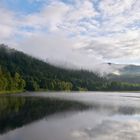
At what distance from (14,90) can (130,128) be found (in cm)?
13035

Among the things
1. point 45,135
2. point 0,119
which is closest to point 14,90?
point 0,119

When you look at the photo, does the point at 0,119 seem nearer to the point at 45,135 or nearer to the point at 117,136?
the point at 45,135

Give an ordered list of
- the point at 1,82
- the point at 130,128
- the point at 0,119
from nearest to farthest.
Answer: the point at 130,128 → the point at 0,119 → the point at 1,82

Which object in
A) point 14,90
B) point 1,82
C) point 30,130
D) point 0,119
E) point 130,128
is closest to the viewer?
point 30,130

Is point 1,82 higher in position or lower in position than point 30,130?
higher

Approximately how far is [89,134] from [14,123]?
1167 cm

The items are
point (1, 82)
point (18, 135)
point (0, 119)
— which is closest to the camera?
point (18, 135)

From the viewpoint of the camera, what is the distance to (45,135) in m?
30.6

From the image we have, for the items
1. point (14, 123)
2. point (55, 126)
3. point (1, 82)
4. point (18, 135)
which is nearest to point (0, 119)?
point (14, 123)

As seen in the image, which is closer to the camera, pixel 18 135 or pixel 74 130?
pixel 18 135

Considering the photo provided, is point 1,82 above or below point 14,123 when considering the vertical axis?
above

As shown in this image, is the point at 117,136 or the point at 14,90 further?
the point at 14,90

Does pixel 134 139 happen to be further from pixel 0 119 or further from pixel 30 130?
pixel 0 119

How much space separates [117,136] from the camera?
98.9ft
